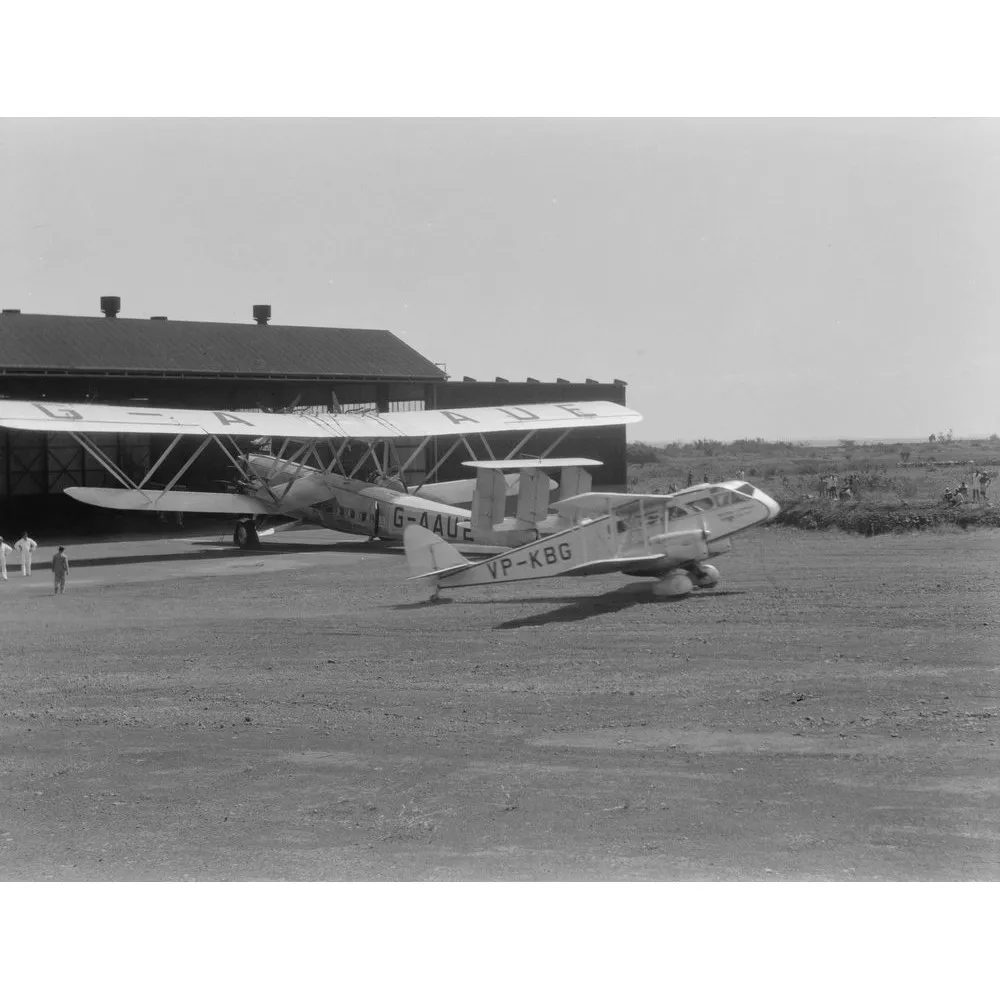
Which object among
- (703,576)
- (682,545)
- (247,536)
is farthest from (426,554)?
(247,536)

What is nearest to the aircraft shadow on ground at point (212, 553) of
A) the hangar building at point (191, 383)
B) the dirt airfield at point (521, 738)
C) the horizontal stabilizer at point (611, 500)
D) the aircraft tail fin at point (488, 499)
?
the hangar building at point (191, 383)

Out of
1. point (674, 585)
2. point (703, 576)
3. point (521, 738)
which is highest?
point (703, 576)

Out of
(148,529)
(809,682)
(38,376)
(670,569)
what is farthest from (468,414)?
(809,682)

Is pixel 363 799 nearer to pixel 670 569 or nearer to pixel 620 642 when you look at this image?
pixel 620 642

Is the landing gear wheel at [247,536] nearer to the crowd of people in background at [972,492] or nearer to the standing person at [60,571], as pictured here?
the standing person at [60,571]

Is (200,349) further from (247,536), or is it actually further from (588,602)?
(588,602)

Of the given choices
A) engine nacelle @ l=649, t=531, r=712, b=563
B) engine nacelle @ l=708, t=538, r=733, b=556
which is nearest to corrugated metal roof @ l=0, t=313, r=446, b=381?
engine nacelle @ l=649, t=531, r=712, b=563
